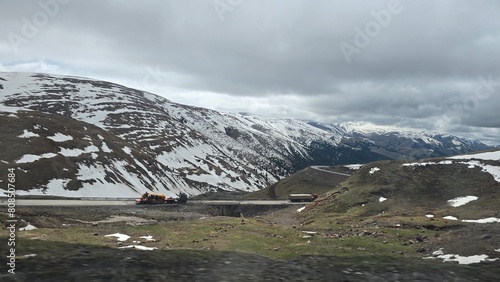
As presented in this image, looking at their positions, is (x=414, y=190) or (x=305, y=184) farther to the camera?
(x=305, y=184)

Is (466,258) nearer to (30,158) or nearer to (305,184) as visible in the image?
(30,158)

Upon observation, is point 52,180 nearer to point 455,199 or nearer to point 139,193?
point 139,193

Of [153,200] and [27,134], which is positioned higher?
[27,134]

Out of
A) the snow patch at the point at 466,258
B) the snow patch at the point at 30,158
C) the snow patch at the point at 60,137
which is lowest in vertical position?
the snow patch at the point at 466,258

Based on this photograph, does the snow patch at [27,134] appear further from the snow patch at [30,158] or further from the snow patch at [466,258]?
the snow patch at [466,258]

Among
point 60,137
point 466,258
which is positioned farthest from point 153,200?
point 60,137

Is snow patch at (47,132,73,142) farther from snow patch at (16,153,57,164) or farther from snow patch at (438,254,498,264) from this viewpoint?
snow patch at (438,254,498,264)

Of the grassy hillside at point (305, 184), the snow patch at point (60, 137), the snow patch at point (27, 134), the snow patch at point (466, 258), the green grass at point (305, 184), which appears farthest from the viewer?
the grassy hillside at point (305, 184)

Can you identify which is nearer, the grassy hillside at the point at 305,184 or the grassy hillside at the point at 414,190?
the grassy hillside at the point at 414,190

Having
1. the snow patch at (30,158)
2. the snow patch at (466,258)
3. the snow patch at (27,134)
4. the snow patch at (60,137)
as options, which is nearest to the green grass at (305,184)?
the snow patch at (30,158)

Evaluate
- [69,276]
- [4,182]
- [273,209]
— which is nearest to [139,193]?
[4,182]

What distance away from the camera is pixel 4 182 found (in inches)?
4154

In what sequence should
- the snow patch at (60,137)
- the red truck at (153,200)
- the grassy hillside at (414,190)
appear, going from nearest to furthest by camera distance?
the grassy hillside at (414,190) < the red truck at (153,200) < the snow patch at (60,137)

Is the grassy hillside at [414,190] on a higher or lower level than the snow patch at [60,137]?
lower
